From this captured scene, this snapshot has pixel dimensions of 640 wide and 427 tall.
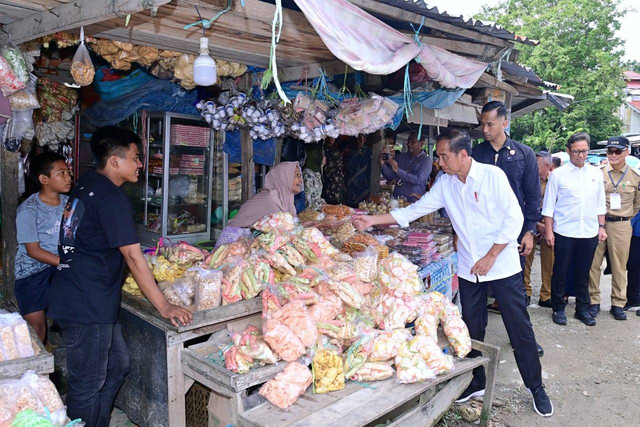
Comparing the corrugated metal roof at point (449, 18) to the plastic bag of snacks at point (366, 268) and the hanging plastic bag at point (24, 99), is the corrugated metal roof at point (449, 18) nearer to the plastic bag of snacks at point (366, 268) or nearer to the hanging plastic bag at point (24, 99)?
the plastic bag of snacks at point (366, 268)

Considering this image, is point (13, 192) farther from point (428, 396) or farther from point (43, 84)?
point (428, 396)

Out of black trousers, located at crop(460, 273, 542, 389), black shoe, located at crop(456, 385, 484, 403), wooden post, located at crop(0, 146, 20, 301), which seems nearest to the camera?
black trousers, located at crop(460, 273, 542, 389)

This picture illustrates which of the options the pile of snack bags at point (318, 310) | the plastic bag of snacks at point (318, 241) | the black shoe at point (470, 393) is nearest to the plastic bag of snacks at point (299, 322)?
the pile of snack bags at point (318, 310)

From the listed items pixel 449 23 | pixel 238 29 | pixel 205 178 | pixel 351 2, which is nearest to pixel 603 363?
pixel 449 23

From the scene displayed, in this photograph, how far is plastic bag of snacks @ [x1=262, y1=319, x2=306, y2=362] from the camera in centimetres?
247

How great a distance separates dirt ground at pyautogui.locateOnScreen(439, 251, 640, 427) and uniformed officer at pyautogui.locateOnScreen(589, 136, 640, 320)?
305 millimetres

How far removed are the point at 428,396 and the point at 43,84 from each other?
5953mm

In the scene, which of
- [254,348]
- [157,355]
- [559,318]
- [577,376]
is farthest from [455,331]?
[559,318]

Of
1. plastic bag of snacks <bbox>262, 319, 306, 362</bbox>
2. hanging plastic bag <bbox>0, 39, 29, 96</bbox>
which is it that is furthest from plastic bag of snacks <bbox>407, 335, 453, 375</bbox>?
hanging plastic bag <bbox>0, 39, 29, 96</bbox>

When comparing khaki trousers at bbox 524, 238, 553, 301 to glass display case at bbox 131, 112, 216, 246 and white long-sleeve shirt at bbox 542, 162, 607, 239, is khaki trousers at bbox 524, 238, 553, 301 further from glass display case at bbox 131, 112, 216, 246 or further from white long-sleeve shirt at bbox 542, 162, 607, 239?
glass display case at bbox 131, 112, 216, 246

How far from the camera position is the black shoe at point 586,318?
18.9 feet

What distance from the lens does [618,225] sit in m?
5.95

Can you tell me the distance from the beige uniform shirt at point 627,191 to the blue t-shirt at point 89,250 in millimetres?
5935

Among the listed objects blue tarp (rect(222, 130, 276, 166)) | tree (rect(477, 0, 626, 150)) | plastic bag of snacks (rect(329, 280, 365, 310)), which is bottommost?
plastic bag of snacks (rect(329, 280, 365, 310))
